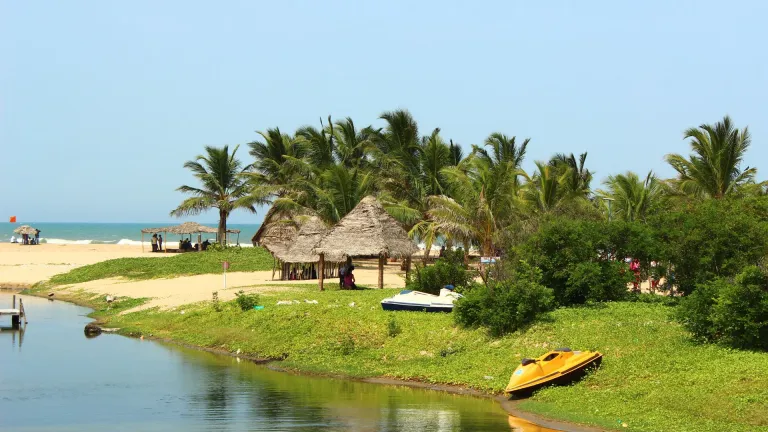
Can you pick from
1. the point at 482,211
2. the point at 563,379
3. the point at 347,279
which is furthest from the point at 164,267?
the point at 563,379

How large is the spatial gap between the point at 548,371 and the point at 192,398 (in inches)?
288

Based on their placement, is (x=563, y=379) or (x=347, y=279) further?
(x=347, y=279)

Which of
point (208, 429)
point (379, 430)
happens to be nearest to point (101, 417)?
point (208, 429)

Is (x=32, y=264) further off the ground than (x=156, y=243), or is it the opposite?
(x=156, y=243)

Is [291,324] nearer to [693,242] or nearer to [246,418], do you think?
[246,418]

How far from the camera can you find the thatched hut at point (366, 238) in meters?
28.8

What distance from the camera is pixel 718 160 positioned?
111 feet

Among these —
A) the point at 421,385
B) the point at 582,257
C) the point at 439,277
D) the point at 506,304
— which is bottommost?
the point at 421,385

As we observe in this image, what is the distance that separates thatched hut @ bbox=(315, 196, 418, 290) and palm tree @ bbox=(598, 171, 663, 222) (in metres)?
14.3

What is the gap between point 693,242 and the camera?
2053 cm

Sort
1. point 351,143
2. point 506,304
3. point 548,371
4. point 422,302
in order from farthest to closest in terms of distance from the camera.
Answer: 1. point 351,143
2. point 422,302
3. point 506,304
4. point 548,371

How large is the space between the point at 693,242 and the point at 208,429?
12.7 m

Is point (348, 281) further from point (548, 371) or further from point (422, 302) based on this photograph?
point (548, 371)

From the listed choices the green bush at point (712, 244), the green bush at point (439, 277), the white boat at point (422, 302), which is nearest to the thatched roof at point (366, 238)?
the green bush at point (439, 277)
